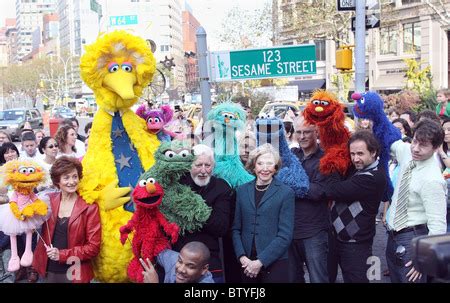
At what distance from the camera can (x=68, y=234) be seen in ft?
13.7

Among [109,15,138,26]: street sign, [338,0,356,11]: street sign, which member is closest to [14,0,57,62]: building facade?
[109,15,138,26]: street sign

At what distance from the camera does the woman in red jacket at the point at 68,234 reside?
4.17m

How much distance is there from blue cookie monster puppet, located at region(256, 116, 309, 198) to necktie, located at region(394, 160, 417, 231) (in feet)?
2.10

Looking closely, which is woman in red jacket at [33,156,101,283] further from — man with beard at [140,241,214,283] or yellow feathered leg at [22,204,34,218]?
man with beard at [140,241,214,283]

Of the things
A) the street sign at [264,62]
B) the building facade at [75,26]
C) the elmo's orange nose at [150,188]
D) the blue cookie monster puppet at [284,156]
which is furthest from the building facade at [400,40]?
the building facade at [75,26]

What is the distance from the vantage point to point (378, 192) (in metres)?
4.18

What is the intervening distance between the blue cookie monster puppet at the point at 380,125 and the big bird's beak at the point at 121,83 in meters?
1.90

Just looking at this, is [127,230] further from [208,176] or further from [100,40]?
→ [100,40]

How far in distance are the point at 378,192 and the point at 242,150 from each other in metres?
1.29

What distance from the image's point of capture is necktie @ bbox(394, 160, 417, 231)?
3.99 metres

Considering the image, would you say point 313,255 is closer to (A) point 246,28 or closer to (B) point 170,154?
(B) point 170,154

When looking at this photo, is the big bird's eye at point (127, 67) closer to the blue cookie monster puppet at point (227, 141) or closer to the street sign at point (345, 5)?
the blue cookie monster puppet at point (227, 141)

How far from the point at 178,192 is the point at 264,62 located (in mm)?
1872

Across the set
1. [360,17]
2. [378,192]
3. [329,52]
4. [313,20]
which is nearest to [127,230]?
[378,192]
